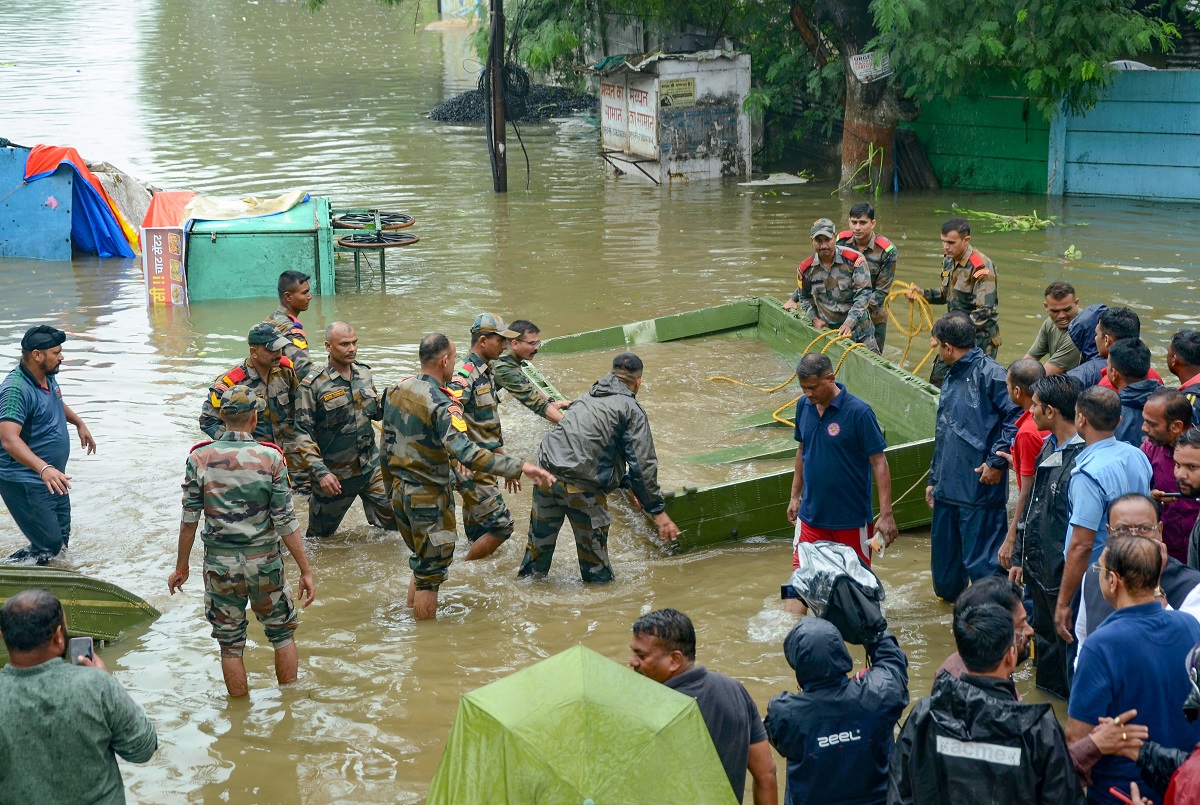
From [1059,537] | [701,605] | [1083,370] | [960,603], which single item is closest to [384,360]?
[701,605]

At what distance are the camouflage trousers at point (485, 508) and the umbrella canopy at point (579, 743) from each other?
3.97 metres

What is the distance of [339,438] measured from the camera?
8008 millimetres

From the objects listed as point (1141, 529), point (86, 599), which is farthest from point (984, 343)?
point (86, 599)

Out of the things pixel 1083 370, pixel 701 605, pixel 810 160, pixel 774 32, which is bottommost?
pixel 701 605

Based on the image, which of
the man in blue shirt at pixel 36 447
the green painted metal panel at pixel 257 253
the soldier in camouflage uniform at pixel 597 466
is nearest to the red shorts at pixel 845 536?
the soldier in camouflage uniform at pixel 597 466

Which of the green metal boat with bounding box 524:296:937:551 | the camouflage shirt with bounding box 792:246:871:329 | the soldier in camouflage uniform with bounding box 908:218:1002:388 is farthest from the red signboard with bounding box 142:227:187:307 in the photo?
the soldier in camouflage uniform with bounding box 908:218:1002:388

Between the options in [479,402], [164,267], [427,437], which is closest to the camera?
[427,437]

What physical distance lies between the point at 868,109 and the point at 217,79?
24.0 meters

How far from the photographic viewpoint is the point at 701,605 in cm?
702

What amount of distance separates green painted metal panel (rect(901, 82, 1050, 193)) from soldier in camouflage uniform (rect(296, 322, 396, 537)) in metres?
13.0

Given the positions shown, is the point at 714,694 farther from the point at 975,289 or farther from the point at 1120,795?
the point at 975,289

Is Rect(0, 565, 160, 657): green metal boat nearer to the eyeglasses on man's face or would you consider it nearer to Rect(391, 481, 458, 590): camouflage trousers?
Rect(391, 481, 458, 590): camouflage trousers

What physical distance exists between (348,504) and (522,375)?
1529 mm

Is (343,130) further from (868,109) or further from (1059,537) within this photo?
(1059,537)
